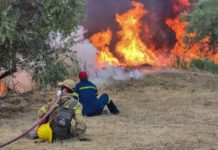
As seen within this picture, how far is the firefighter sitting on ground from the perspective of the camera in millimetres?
9773

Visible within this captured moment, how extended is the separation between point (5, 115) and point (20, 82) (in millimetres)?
5388

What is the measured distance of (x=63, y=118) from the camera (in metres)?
9.76

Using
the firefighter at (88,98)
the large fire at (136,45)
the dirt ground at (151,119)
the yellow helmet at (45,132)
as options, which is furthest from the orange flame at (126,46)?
the yellow helmet at (45,132)

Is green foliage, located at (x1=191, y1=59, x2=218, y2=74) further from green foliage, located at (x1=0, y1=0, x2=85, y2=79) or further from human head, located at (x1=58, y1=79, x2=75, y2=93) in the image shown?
human head, located at (x1=58, y1=79, x2=75, y2=93)

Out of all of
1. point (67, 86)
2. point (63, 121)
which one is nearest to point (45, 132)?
point (63, 121)

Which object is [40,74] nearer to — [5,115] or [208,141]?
[5,115]

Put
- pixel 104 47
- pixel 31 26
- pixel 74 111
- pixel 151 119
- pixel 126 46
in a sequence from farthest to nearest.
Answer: pixel 126 46 → pixel 104 47 → pixel 31 26 → pixel 151 119 → pixel 74 111

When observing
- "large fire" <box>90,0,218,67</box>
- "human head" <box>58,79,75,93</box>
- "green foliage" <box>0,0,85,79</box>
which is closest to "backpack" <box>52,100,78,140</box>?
"human head" <box>58,79,75,93</box>

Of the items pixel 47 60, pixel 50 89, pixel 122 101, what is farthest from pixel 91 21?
pixel 47 60

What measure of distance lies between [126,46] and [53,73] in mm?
9480

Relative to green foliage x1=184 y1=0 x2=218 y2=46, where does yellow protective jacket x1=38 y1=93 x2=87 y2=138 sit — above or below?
below

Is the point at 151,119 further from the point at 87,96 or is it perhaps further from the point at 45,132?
the point at 45,132

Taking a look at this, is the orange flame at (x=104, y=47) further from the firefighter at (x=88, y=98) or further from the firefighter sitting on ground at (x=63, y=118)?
the firefighter sitting on ground at (x=63, y=118)

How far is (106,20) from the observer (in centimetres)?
2350
